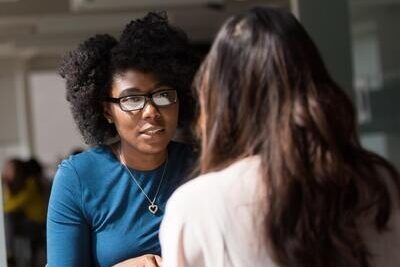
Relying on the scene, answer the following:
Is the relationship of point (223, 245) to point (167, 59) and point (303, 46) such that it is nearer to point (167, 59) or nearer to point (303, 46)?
point (303, 46)

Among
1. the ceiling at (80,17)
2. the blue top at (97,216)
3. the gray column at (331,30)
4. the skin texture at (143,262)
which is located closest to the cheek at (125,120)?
the blue top at (97,216)

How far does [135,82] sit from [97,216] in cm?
37

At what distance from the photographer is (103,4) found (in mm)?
5184

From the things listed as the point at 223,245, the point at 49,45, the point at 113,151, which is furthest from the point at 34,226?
the point at 223,245

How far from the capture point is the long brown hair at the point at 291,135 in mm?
1552

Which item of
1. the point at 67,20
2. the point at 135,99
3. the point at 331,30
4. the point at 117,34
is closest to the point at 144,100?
the point at 135,99

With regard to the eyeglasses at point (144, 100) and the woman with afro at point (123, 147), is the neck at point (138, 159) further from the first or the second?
the eyeglasses at point (144, 100)

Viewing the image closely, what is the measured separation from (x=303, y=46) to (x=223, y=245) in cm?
42

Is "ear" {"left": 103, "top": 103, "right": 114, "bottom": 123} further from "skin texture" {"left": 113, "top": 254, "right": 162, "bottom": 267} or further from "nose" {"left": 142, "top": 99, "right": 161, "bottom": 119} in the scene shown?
"skin texture" {"left": 113, "top": 254, "right": 162, "bottom": 267}

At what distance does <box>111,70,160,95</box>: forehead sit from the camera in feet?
7.13

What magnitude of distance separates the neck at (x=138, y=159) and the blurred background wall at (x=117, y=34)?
21.0 inches

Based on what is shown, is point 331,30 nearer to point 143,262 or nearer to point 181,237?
point 143,262

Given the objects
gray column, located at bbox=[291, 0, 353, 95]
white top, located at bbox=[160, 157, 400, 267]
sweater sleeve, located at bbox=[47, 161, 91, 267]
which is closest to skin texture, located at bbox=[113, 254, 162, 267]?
sweater sleeve, located at bbox=[47, 161, 91, 267]

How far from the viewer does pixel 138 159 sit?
2.21 metres
